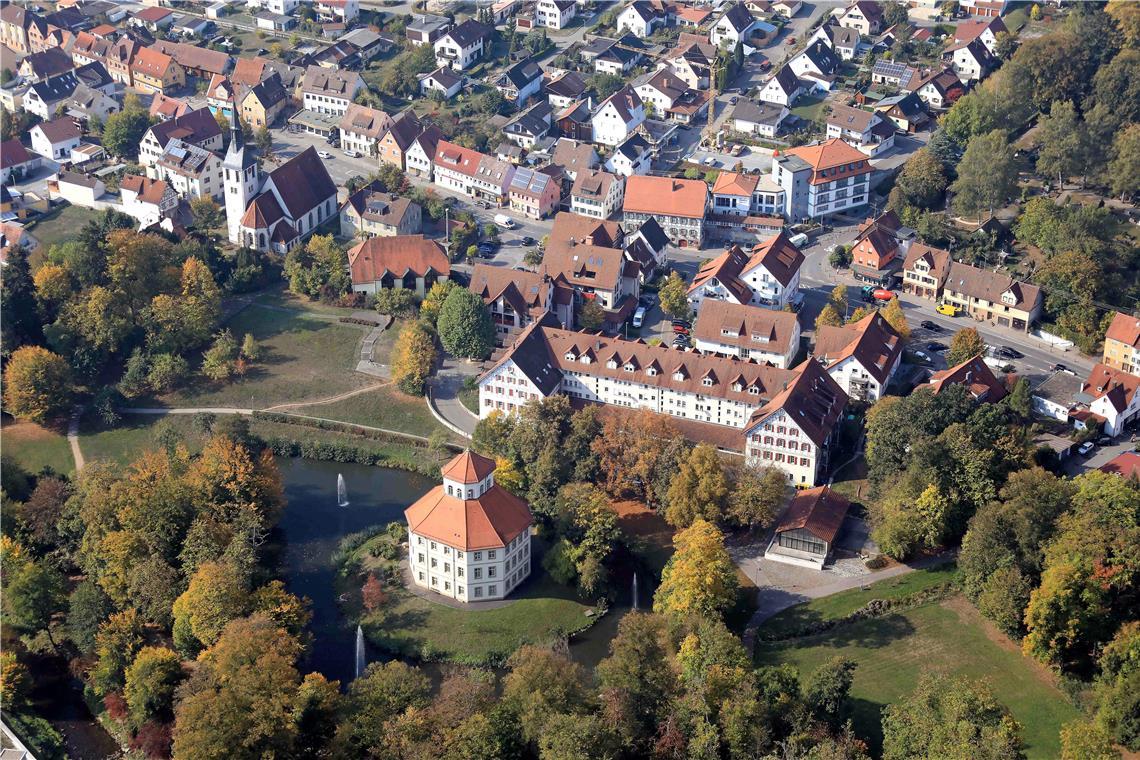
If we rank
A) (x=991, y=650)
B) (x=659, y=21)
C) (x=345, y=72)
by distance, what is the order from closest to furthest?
(x=991, y=650) < (x=345, y=72) < (x=659, y=21)

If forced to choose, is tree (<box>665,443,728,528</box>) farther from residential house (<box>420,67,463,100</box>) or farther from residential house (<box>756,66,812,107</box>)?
residential house (<box>420,67,463,100</box>)

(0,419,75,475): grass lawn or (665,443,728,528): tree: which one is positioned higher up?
(665,443,728,528): tree

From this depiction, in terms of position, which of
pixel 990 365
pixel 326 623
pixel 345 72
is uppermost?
pixel 345 72

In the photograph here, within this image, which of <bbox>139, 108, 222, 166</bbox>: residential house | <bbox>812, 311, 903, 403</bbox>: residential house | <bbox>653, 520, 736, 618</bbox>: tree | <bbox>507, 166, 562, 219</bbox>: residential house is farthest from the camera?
<bbox>139, 108, 222, 166</bbox>: residential house

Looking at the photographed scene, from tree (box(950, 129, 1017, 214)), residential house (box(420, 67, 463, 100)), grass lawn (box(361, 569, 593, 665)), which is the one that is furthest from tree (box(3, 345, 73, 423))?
tree (box(950, 129, 1017, 214))

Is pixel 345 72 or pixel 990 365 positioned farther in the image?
pixel 345 72

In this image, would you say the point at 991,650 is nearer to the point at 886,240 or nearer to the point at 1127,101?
the point at 886,240

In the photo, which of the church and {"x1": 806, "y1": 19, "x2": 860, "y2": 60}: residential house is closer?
the church

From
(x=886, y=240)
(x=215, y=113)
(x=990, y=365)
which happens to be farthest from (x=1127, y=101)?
(x=215, y=113)
